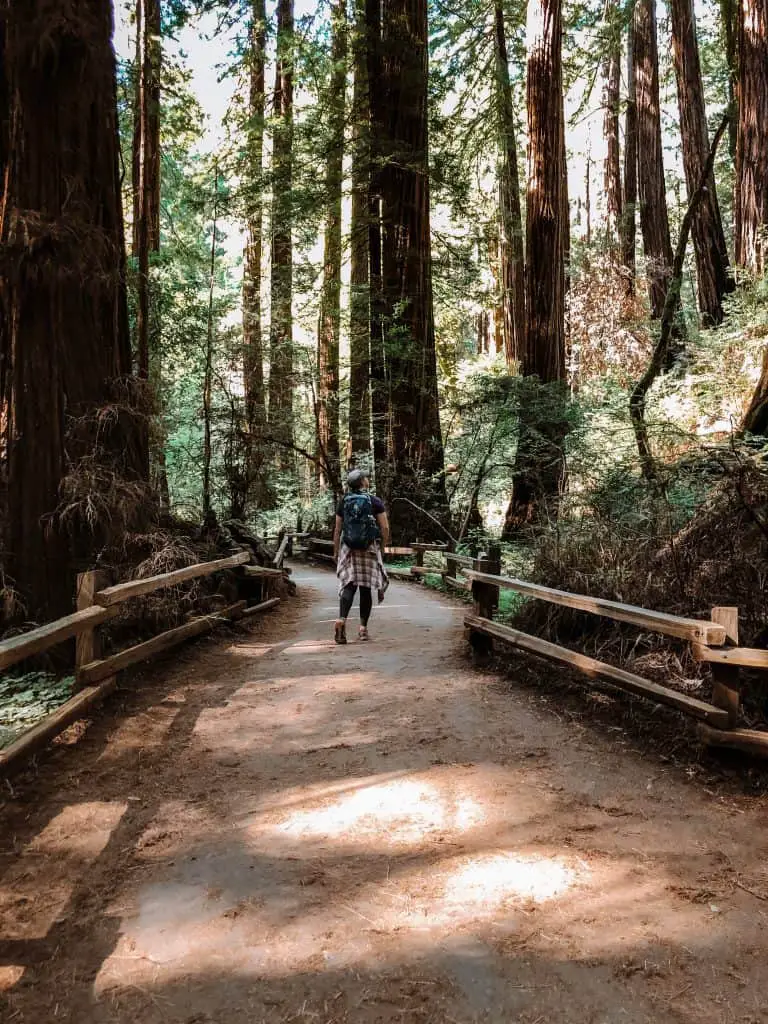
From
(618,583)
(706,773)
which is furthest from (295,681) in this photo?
(706,773)

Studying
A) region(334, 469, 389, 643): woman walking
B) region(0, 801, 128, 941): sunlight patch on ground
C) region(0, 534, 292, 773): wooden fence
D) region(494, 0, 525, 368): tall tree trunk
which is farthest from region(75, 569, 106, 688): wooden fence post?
region(494, 0, 525, 368): tall tree trunk

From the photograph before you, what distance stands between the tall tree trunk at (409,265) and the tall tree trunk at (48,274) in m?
7.78

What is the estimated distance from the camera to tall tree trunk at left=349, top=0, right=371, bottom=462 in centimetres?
1462

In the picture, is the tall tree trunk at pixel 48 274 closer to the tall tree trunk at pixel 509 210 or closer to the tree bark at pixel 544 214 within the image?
the tree bark at pixel 544 214

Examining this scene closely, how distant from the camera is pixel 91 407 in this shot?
699 centimetres

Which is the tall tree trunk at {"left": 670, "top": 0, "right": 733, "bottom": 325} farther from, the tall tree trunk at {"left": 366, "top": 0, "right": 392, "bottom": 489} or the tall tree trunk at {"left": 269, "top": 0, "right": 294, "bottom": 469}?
the tall tree trunk at {"left": 269, "top": 0, "right": 294, "bottom": 469}

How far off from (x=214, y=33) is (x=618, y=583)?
13.0 meters

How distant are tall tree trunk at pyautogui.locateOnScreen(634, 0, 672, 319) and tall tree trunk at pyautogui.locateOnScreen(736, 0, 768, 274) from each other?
6.81 metres

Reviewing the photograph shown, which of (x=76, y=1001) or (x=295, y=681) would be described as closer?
(x=76, y=1001)

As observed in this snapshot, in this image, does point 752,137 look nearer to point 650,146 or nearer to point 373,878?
point 650,146

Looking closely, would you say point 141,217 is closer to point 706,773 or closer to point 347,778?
point 347,778

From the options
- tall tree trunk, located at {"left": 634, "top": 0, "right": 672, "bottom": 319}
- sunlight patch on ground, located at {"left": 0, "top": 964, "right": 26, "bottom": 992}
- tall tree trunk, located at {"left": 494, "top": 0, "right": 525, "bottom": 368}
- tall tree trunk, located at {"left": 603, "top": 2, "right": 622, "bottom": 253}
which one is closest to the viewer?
sunlight patch on ground, located at {"left": 0, "top": 964, "right": 26, "bottom": 992}

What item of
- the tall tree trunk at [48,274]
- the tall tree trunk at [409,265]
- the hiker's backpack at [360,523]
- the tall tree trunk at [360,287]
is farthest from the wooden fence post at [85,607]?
the tall tree trunk at [360,287]

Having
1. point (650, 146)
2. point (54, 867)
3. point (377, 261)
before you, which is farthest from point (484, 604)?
point (650, 146)
